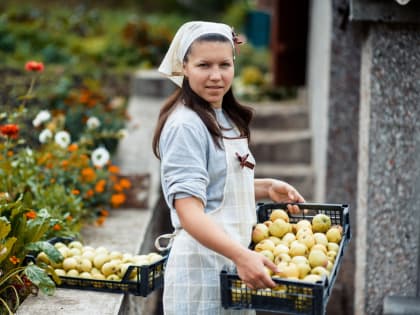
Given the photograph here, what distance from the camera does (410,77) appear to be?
4.48 metres

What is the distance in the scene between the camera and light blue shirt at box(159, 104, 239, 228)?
8.91 feet

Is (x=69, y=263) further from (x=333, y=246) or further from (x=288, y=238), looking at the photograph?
(x=333, y=246)

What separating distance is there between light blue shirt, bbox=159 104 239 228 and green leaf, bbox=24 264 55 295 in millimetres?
915

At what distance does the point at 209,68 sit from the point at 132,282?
1.33 metres

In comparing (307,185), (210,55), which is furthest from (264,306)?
(307,185)

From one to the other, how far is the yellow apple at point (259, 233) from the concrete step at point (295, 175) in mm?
5466

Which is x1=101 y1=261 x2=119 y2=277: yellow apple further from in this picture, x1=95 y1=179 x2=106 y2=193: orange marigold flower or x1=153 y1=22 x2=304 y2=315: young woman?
x1=95 y1=179 x2=106 y2=193: orange marigold flower

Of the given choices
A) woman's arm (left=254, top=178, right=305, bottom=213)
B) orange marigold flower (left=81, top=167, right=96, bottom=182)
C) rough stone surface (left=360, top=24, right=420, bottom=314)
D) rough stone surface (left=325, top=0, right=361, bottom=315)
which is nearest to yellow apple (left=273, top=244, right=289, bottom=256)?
woman's arm (left=254, top=178, right=305, bottom=213)

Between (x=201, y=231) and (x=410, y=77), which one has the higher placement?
(x=410, y=77)

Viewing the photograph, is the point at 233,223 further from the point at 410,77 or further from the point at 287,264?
the point at 410,77

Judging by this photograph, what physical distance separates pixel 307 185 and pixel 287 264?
5.89 meters

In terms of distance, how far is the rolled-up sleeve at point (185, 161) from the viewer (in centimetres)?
271

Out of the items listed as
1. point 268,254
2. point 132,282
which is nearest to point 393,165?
point 132,282

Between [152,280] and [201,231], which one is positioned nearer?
[201,231]
